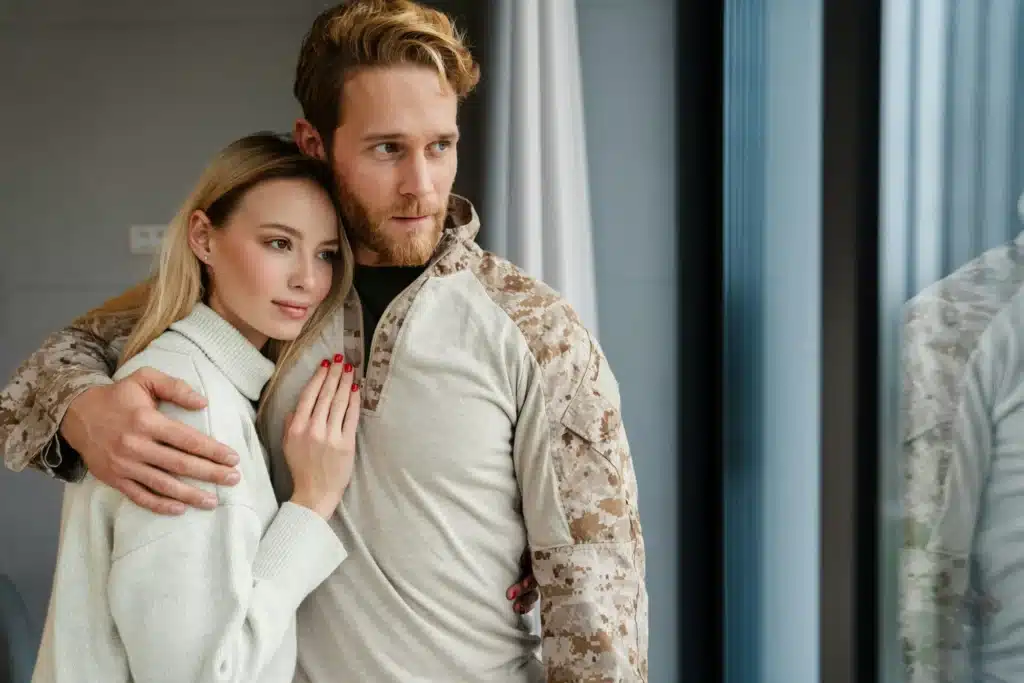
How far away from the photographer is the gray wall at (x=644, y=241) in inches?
89.5

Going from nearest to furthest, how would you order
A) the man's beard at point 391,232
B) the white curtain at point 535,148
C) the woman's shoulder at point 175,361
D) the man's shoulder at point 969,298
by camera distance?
the man's shoulder at point 969,298 < the woman's shoulder at point 175,361 < the man's beard at point 391,232 < the white curtain at point 535,148

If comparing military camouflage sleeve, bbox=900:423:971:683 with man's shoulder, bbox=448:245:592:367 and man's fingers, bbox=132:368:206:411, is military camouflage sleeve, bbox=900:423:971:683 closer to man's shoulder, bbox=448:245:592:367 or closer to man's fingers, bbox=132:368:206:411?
man's shoulder, bbox=448:245:592:367

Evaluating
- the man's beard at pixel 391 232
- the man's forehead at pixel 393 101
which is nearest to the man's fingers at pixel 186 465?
the man's beard at pixel 391 232

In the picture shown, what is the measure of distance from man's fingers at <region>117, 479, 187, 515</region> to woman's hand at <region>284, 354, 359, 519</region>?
17cm

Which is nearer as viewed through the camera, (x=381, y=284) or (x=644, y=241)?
(x=381, y=284)

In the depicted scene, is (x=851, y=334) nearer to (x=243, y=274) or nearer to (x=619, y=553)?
(x=619, y=553)

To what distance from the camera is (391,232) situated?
55.3 inches

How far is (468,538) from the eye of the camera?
54.9 inches

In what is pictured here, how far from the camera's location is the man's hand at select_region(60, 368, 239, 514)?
3.89ft

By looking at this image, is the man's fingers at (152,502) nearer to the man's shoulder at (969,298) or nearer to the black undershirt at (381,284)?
the black undershirt at (381,284)

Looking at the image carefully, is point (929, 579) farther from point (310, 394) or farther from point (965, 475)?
point (310, 394)

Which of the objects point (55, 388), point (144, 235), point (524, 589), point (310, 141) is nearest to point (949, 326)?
point (524, 589)

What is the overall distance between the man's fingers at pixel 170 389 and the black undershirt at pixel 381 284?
0.28m

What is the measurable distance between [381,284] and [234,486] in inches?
14.7
